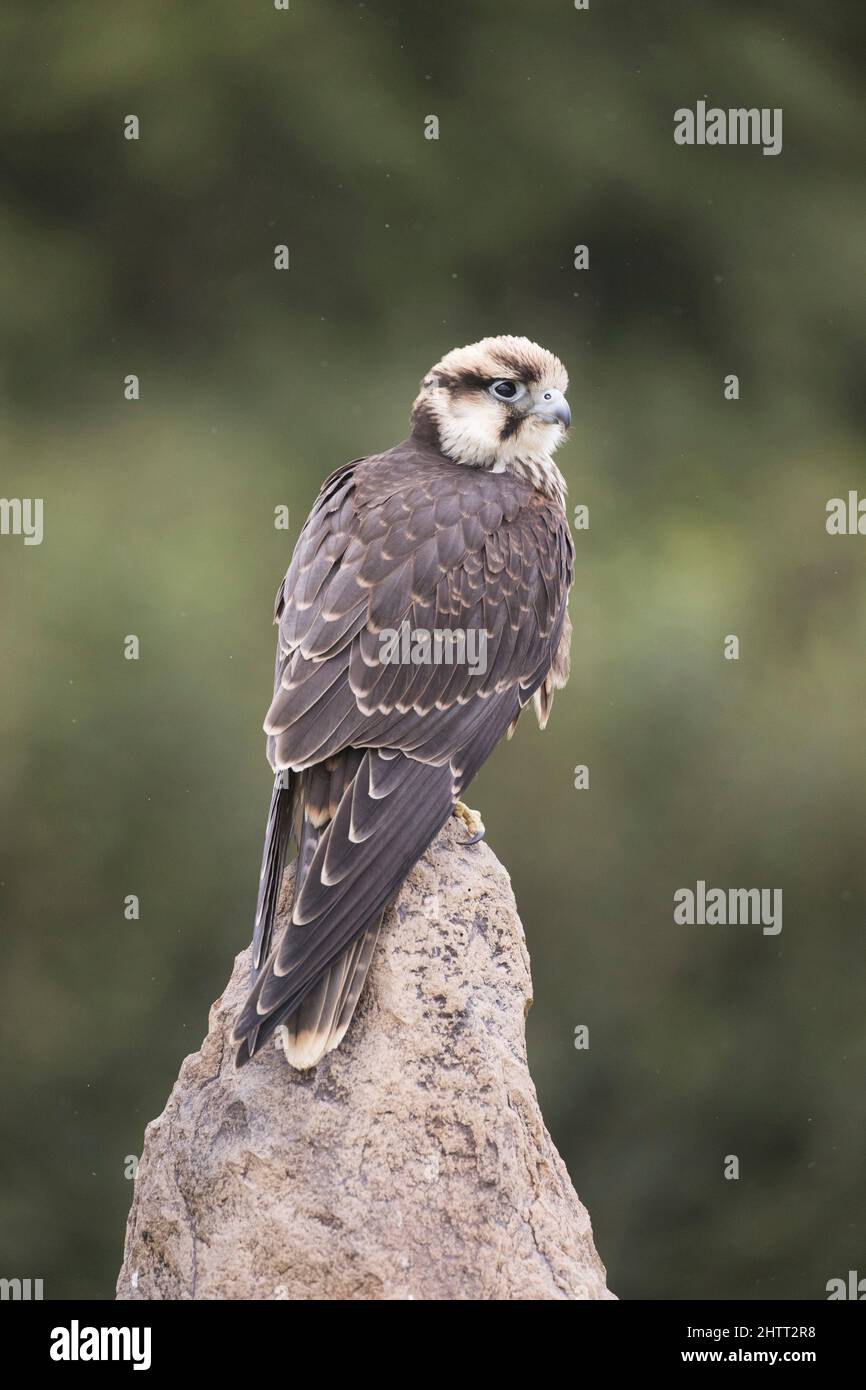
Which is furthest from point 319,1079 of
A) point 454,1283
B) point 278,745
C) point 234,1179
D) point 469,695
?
point 469,695

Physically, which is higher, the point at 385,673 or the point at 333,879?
the point at 385,673

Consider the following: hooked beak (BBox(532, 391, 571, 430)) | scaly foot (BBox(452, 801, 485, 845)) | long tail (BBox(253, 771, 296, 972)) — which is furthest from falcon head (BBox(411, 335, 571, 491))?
long tail (BBox(253, 771, 296, 972))

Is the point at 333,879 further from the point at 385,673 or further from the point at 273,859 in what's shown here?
the point at 385,673

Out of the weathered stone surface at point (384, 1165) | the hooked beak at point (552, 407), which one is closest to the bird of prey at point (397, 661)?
the hooked beak at point (552, 407)

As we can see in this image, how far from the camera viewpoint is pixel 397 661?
10.7 ft

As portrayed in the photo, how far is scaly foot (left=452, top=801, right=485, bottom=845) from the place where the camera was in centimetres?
344

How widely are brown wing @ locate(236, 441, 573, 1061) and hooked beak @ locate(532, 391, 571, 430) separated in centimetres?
17

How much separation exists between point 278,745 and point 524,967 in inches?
29.1

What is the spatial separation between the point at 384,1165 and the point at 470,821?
2.65ft

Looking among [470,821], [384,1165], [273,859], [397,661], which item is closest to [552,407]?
[397,661]

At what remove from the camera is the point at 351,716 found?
3176 mm

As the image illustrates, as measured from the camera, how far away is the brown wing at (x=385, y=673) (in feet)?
9.87

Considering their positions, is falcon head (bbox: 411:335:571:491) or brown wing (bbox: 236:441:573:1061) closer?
brown wing (bbox: 236:441:573:1061)

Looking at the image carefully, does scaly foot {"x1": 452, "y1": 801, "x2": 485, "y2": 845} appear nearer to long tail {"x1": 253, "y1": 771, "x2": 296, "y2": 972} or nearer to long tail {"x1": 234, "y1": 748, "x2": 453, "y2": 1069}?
long tail {"x1": 234, "y1": 748, "x2": 453, "y2": 1069}
